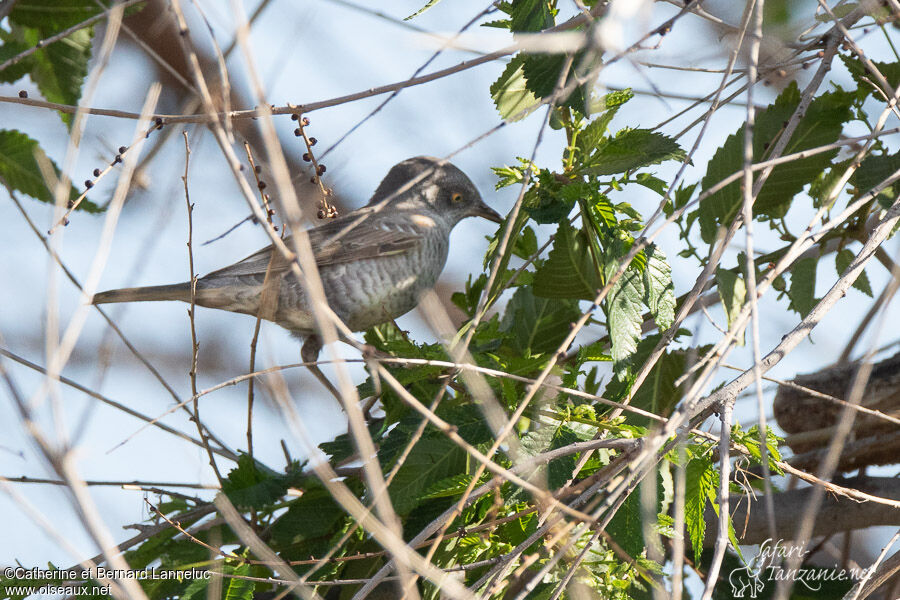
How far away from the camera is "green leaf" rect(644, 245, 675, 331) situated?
226 centimetres

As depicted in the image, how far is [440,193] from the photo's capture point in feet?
14.3

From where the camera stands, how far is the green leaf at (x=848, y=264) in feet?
9.36

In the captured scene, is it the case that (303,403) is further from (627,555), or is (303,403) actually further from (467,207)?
(627,555)

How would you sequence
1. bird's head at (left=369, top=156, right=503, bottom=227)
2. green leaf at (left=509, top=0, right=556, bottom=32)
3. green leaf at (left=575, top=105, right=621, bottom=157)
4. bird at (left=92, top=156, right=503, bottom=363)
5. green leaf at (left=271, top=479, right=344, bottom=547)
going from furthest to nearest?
1. bird's head at (left=369, top=156, right=503, bottom=227)
2. bird at (left=92, top=156, right=503, bottom=363)
3. green leaf at (left=271, top=479, right=344, bottom=547)
4. green leaf at (left=575, top=105, right=621, bottom=157)
5. green leaf at (left=509, top=0, right=556, bottom=32)

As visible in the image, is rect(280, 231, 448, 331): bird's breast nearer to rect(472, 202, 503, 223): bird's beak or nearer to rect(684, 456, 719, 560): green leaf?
rect(472, 202, 503, 223): bird's beak

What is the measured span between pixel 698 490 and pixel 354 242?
214 centimetres

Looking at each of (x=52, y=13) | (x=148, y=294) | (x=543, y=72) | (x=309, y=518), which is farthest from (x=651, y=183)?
(x=52, y=13)

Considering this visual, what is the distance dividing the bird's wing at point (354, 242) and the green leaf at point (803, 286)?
174 centimetres

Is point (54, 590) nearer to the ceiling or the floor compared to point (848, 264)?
nearer to the ceiling

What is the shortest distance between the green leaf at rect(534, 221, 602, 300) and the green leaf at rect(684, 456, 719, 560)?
0.61m

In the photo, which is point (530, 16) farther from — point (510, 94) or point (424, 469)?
point (424, 469)

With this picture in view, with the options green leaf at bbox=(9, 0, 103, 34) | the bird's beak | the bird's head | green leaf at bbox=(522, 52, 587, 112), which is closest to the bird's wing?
the bird's head

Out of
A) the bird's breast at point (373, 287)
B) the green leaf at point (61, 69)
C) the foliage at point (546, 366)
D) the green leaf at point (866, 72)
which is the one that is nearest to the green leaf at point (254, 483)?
the foliage at point (546, 366)

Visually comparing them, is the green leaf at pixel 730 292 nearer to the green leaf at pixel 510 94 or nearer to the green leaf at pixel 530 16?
the green leaf at pixel 510 94
